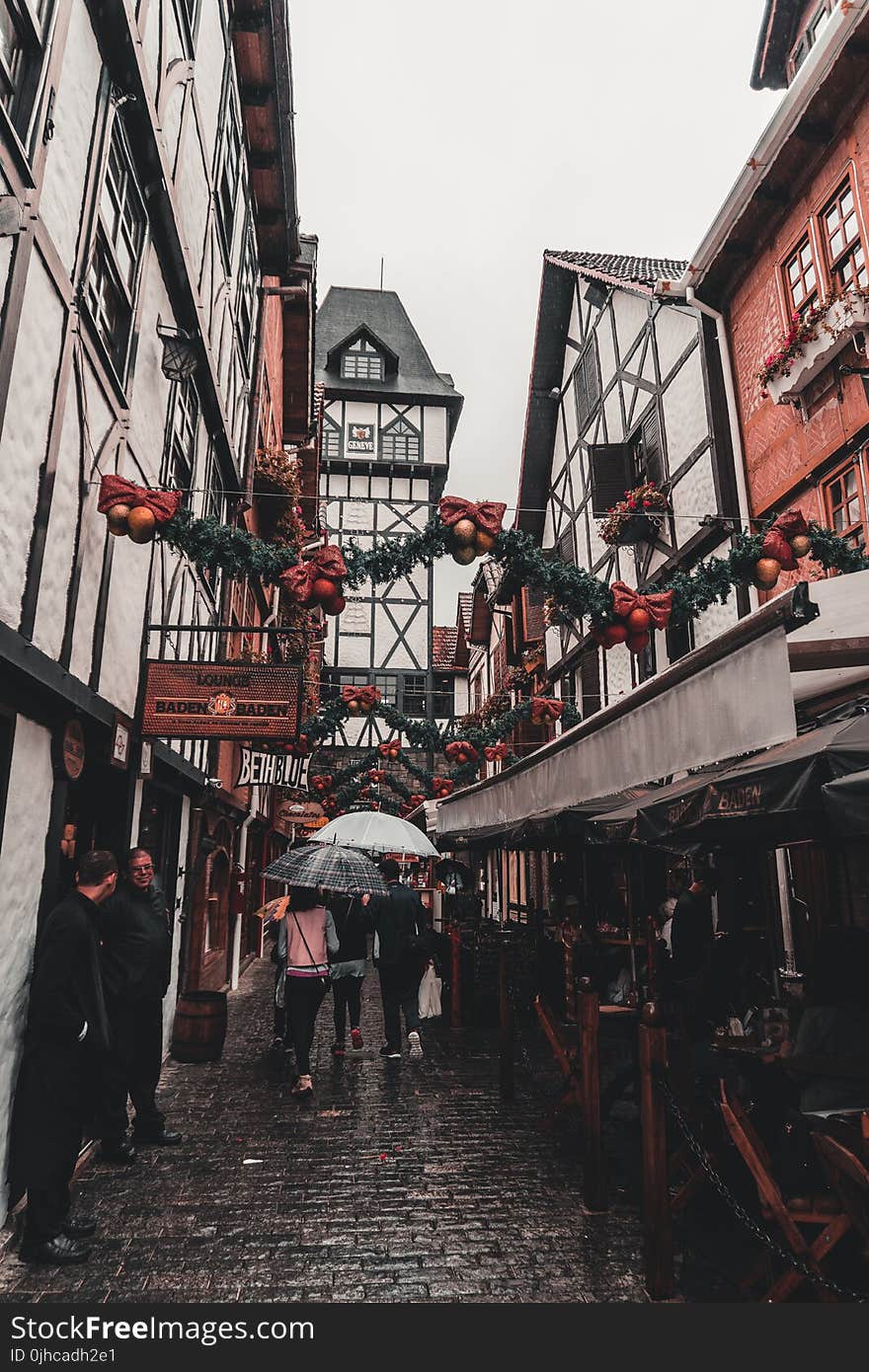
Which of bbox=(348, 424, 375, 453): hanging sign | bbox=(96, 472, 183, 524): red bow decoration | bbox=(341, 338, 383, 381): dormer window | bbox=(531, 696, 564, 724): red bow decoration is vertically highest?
bbox=(341, 338, 383, 381): dormer window

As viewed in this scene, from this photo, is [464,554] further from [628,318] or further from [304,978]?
[628,318]

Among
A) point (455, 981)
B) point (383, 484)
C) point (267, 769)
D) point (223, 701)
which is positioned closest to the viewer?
point (223, 701)

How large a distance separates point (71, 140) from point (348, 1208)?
21.4ft

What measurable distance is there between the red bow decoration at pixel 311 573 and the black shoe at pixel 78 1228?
3.90 m

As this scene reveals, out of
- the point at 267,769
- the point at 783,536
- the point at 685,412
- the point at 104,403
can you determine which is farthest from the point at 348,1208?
the point at 685,412

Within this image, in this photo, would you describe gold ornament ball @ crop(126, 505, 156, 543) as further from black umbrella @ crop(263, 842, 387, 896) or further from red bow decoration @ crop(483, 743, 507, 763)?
red bow decoration @ crop(483, 743, 507, 763)

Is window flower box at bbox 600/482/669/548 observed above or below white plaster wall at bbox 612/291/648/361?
below

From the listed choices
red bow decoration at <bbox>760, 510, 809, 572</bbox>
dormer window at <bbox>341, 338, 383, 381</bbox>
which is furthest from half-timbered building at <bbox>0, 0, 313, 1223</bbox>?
dormer window at <bbox>341, 338, 383, 381</bbox>

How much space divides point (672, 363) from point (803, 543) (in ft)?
20.7

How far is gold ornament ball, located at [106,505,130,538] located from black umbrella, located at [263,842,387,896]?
10.9ft

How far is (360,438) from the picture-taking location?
3130cm

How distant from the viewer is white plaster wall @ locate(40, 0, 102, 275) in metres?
4.74

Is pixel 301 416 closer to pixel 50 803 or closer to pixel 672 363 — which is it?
pixel 672 363

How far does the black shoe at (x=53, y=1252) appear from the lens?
3.85 metres
